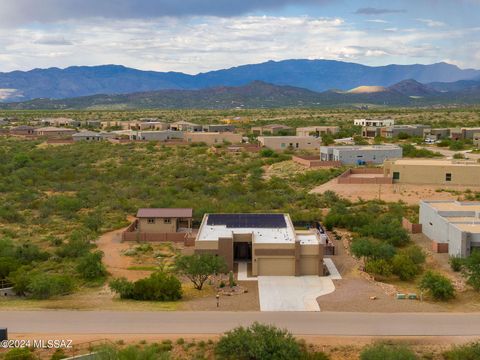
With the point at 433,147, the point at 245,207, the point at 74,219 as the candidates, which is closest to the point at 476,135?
the point at 433,147

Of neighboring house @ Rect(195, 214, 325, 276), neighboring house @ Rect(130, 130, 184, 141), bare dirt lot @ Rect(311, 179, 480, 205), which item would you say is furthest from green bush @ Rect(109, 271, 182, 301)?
neighboring house @ Rect(130, 130, 184, 141)

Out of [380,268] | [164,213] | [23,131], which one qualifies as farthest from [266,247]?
[23,131]

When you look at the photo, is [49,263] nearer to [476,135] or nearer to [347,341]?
[347,341]

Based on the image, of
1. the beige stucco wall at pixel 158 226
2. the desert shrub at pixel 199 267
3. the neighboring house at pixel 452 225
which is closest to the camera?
the desert shrub at pixel 199 267

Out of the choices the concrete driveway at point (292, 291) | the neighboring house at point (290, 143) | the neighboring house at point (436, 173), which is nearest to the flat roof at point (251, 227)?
the concrete driveway at point (292, 291)

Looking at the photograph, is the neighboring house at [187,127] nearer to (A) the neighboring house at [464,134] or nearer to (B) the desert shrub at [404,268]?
(A) the neighboring house at [464,134]

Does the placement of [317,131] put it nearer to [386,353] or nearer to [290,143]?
[290,143]

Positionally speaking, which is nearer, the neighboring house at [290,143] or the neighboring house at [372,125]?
the neighboring house at [290,143]
